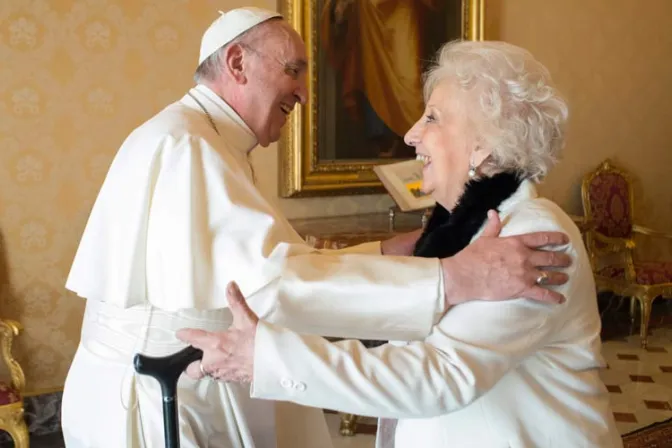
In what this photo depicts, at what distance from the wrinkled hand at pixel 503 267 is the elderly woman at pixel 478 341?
0.08 feet

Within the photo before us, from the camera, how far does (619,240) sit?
6.41 meters

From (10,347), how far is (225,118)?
2.26 m

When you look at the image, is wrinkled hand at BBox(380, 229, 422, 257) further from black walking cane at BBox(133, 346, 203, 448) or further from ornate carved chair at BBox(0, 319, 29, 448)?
ornate carved chair at BBox(0, 319, 29, 448)

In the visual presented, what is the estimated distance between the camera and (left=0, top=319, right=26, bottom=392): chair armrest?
3738mm

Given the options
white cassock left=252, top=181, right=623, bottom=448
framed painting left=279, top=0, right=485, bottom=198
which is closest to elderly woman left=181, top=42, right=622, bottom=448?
white cassock left=252, top=181, right=623, bottom=448

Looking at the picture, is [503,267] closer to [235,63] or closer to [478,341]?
[478,341]

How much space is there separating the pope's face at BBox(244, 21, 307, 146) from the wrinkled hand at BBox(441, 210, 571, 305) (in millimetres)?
902

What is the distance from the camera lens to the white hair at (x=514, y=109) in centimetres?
165

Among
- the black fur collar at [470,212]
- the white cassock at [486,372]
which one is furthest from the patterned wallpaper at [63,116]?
the white cassock at [486,372]

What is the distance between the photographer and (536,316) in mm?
1451

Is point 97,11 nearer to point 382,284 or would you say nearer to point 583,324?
point 382,284

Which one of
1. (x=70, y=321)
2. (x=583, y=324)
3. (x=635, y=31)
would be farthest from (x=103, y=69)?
(x=635, y=31)

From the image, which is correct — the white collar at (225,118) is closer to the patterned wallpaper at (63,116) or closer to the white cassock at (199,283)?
the white cassock at (199,283)

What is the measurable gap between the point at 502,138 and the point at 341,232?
3012mm
